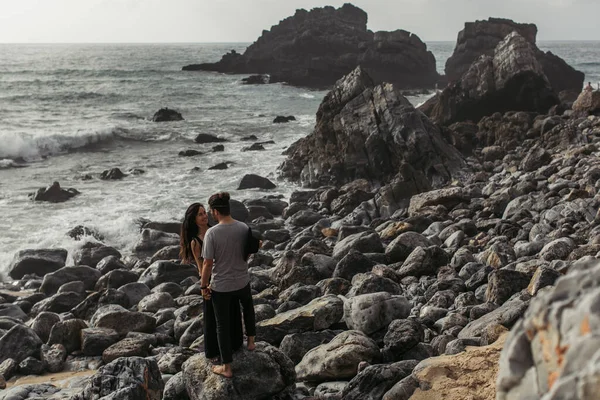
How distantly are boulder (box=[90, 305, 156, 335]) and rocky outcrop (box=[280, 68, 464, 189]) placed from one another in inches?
418

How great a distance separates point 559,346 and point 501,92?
27746mm

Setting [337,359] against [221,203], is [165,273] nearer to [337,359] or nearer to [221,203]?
[337,359]

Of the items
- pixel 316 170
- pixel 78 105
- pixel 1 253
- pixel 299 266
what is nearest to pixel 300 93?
pixel 78 105

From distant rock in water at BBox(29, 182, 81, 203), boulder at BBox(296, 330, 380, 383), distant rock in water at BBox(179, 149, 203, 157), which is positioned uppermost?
boulder at BBox(296, 330, 380, 383)

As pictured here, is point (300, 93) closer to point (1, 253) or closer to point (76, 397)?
point (1, 253)

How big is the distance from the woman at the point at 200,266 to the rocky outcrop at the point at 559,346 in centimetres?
382

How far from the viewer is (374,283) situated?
9430 mm

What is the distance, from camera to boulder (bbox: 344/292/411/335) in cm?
768

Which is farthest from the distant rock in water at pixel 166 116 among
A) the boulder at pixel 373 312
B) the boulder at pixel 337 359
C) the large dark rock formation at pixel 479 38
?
the boulder at pixel 337 359

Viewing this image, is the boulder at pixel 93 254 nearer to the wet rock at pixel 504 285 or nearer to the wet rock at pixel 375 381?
the wet rock at pixel 504 285

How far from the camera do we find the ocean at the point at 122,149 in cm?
1917

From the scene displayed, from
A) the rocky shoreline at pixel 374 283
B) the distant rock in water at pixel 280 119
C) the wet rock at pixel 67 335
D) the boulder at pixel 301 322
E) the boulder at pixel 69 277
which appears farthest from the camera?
the distant rock in water at pixel 280 119

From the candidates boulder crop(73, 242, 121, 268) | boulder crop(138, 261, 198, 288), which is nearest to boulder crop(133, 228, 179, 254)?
boulder crop(73, 242, 121, 268)

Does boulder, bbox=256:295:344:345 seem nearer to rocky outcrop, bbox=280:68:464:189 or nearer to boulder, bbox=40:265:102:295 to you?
boulder, bbox=40:265:102:295
